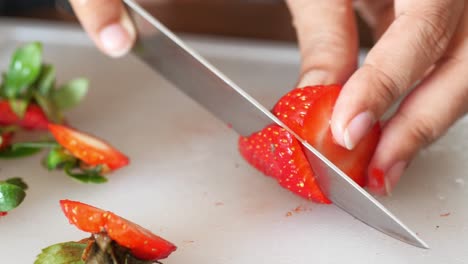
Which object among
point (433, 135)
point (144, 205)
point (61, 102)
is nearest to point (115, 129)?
point (61, 102)

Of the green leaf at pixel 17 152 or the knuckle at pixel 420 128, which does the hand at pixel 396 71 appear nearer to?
the knuckle at pixel 420 128

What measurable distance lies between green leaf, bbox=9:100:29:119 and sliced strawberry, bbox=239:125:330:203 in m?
0.40

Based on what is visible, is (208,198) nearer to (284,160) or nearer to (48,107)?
(284,160)

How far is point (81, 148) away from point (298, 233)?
0.36 m

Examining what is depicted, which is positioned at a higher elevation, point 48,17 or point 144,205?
point 48,17

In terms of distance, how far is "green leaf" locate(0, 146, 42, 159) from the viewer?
1.14 meters

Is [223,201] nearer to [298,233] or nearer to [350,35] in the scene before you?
[298,233]

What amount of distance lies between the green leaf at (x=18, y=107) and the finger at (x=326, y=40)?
0.46 m

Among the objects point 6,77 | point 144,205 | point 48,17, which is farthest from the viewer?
point 48,17

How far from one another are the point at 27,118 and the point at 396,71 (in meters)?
0.62

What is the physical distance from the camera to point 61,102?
1.23m

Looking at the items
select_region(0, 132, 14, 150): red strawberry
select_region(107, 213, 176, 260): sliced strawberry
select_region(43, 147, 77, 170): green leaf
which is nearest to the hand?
select_region(107, 213, 176, 260): sliced strawberry

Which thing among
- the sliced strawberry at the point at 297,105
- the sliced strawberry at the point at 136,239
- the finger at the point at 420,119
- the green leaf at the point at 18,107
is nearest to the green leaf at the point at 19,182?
the green leaf at the point at 18,107

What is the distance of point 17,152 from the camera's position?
Answer: 1146 millimetres
